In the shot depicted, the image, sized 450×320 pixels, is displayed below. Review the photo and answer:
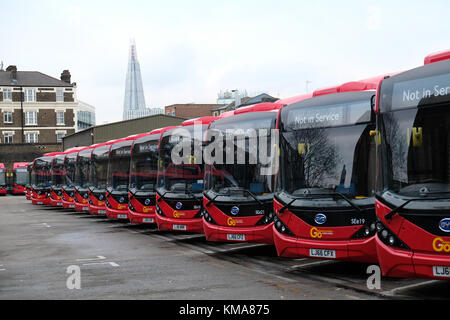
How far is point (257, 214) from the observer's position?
38.8 feet

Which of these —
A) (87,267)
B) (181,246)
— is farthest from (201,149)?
(87,267)

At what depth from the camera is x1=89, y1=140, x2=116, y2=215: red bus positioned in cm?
2436

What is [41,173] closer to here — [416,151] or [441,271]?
[416,151]

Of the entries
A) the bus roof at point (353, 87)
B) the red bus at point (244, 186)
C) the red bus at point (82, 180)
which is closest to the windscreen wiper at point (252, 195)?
the red bus at point (244, 186)

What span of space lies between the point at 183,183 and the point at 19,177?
52972 mm

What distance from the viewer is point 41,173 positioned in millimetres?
38344

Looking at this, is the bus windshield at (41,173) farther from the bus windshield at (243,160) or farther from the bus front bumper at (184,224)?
the bus windshield at (243,160)

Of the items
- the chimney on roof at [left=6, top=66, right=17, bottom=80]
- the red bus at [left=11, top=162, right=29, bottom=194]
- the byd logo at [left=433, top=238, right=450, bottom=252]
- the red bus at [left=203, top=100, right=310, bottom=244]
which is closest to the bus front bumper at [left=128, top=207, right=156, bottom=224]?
the red bus at [left=203, top=100, right=310, bottom=244]

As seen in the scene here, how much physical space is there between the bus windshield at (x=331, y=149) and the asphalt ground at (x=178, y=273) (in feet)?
4.99

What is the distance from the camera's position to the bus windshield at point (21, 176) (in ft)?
209

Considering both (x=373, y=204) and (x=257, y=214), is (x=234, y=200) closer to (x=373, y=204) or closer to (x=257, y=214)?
(x=257, y=214)

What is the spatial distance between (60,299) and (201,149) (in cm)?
781

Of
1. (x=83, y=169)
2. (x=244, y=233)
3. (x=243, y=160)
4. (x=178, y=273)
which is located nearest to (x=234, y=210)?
(x=244, y=233)

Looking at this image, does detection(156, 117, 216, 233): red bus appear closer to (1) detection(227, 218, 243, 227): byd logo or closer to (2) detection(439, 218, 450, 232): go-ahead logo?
(1) detection(227, 218, 243, 227): byd logo
